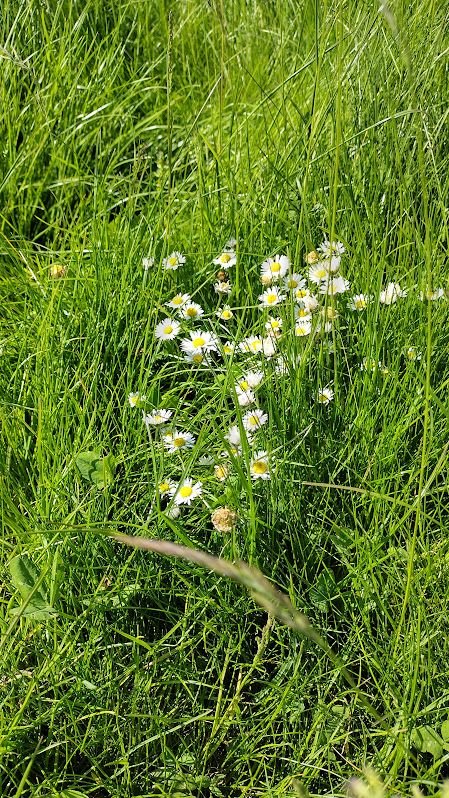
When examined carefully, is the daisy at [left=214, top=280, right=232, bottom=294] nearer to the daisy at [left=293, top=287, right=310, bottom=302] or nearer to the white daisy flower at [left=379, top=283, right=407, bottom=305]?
the daisy at [left=293, top=287, right=310, bottom=302]

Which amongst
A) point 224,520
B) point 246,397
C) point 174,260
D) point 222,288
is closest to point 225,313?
point 222,288

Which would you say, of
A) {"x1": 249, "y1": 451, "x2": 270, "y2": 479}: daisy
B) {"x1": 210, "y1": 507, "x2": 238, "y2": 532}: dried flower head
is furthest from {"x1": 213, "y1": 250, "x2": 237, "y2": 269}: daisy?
{"x1": 210, "y1": 507, "x2": 238, "y2": 532}: dried flower head

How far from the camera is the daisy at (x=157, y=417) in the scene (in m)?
1.47

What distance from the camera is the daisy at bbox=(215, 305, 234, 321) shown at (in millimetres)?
1630

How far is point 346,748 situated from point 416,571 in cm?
26

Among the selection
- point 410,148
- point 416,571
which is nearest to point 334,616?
point 416,571

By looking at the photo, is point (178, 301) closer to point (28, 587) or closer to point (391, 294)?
point (391, 294)

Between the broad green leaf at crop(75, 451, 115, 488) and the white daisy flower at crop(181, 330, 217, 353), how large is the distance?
0.30 meters

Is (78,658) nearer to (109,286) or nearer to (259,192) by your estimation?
(109,286)

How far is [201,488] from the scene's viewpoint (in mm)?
1389

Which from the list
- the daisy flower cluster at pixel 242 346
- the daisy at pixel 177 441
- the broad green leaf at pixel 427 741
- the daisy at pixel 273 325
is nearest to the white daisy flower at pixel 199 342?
the daisy flower cluster at pixel 242 346

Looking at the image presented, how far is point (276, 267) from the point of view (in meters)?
1.71

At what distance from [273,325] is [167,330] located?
0.67 feet

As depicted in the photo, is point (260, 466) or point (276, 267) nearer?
point (260, 466)
